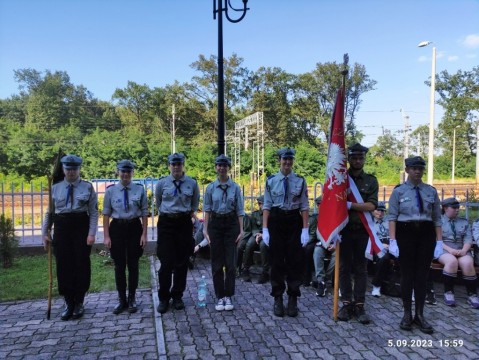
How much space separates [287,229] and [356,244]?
0.84m

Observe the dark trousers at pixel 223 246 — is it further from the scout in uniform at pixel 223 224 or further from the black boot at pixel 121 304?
the black boot at pixel 121 304

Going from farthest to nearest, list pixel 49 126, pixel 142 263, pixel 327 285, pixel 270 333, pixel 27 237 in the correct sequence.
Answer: pixel 49 126 < pixel 27 237 < pixel 142 263 < pixel 327 285 < pixel 270 333

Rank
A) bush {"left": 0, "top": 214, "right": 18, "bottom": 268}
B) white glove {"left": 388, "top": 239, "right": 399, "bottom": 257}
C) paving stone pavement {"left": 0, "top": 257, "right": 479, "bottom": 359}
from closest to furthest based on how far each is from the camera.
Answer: paving stone pavement {"left": 0, "top": 257, "right": 479, "bottom": 359} < white glove {"left": 388, "top": 239, "right": 399, "bottom": 257} < bush {"left": 0, "top": 214, "right": 18, "bottom": 268}

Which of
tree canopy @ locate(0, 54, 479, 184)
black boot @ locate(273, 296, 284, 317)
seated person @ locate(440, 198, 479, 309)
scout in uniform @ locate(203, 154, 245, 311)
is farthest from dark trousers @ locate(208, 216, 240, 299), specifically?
tree canopy @ locate(0, 54, 479, 184)

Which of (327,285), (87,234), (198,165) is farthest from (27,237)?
(198,165)

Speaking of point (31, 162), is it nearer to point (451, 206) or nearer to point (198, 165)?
point (198, 165)

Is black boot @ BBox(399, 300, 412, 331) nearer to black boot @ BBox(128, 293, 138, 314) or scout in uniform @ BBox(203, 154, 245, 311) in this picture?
scout in uniform @ BBox(203, 154, 245, 311)

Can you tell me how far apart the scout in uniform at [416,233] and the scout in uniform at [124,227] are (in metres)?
3.05

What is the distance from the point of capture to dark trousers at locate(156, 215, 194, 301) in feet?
15.4

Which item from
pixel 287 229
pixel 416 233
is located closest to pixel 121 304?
pixel 287 229

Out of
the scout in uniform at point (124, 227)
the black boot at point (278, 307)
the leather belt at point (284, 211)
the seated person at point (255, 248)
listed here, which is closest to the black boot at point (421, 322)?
the black boot at point (278, 307)

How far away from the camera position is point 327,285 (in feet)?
18.7

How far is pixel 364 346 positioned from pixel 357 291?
2.70 feet

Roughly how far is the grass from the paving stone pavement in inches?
14.8
